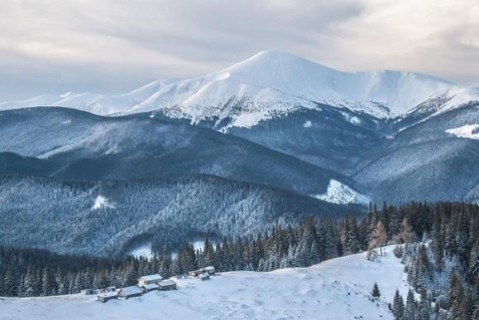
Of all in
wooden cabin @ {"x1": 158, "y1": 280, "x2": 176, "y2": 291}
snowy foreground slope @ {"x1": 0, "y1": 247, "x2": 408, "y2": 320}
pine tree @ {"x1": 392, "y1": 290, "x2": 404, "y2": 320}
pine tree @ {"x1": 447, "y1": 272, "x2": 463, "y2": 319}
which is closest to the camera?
snowy foreground slope @ {"x1": 0, "y1": 247, "x2": 408, "y2": 320}

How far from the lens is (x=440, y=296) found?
121375mm

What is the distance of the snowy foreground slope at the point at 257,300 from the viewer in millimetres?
102312

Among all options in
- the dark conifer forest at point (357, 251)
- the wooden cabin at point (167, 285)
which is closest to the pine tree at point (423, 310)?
the dark conifer forest at point (357, 251)

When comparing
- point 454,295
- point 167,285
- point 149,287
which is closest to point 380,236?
point 454,295

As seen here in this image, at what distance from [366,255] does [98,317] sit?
6428 centimetres

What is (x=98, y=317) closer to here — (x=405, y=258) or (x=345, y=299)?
(x=345, y=299)

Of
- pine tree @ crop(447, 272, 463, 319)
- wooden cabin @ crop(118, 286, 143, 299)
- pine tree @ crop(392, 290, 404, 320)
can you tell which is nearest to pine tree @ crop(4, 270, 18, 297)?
wooden cabin @ crop(118, 286, 143, 299)

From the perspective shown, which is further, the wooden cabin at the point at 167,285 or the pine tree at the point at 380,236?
the pine tree at the point at 380,236

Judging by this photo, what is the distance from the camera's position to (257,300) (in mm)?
112312

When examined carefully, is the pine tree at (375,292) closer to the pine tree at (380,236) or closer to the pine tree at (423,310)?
the pine tree at (423,310)

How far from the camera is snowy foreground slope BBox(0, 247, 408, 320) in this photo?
336ft

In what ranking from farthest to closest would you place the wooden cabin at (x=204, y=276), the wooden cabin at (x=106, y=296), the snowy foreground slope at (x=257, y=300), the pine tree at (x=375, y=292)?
the wooden cabin at (x=204, y=276)
the pine tree at (x=375, y=292)
the wooden cabin at (x=106, y=296)
the snowy foreground slope at (x=257, y=300)

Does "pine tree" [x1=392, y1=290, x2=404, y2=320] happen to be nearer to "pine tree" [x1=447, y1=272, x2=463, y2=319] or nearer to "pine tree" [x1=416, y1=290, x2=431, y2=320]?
"pine tree" [x1=416, y1=290, x2=431, y2=320]

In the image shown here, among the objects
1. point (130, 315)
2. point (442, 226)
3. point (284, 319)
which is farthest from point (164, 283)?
point (442, 226)
